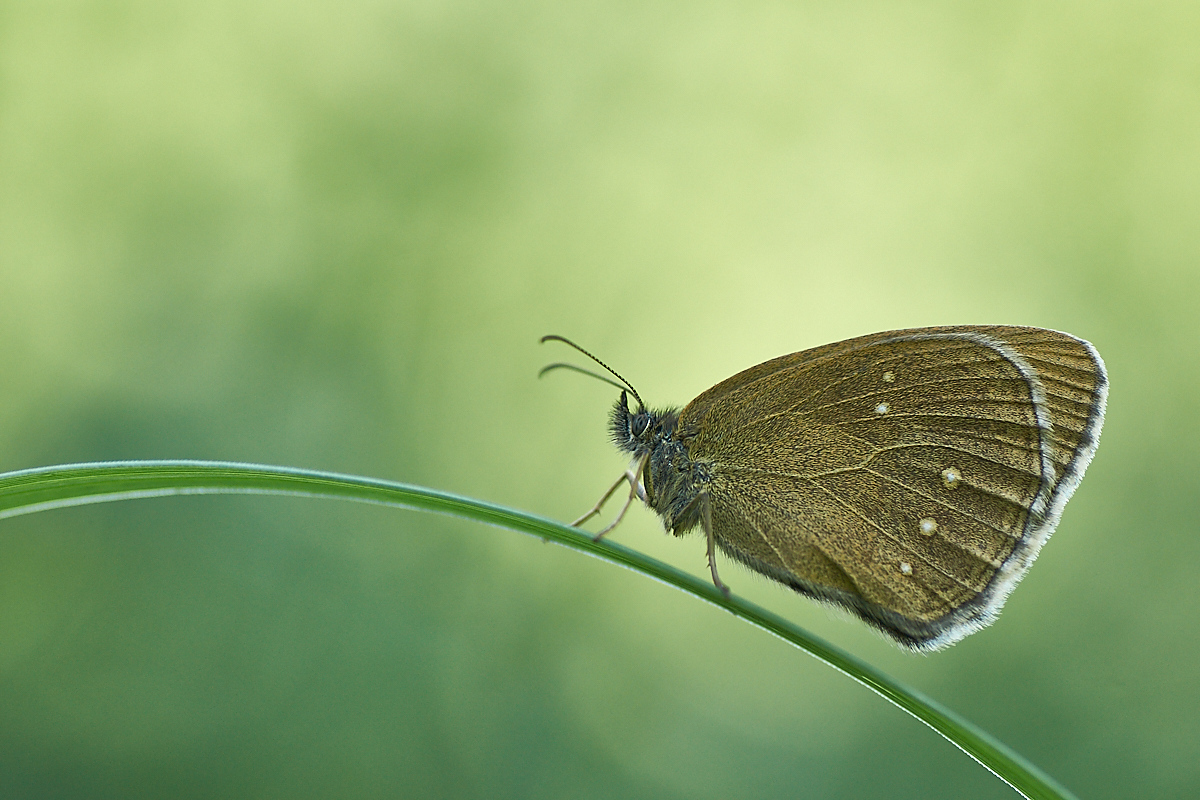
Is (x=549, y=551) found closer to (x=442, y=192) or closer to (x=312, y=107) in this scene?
(x=442, y=192)

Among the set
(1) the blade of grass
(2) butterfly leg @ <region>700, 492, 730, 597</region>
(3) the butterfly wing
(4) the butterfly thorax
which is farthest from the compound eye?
(1) the blade of grass

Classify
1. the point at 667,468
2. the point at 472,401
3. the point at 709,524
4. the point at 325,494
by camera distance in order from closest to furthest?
the point at 325,494 < the point at 709,524 < the point at 667,468 < the point at 472,401

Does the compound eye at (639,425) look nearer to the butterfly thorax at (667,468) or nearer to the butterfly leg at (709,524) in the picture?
the butterfly thorax at (667,468)

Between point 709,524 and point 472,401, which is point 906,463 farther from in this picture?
point 472,401

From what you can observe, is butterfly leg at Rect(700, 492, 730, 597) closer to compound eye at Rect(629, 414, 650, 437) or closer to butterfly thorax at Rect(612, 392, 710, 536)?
butterfly thorax at Rect(612, 392, 710, 536)

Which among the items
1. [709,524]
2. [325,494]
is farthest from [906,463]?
[325,494]

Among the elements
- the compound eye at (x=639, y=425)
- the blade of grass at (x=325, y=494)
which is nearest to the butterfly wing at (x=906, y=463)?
the compound eye at (x=639, y=425)
